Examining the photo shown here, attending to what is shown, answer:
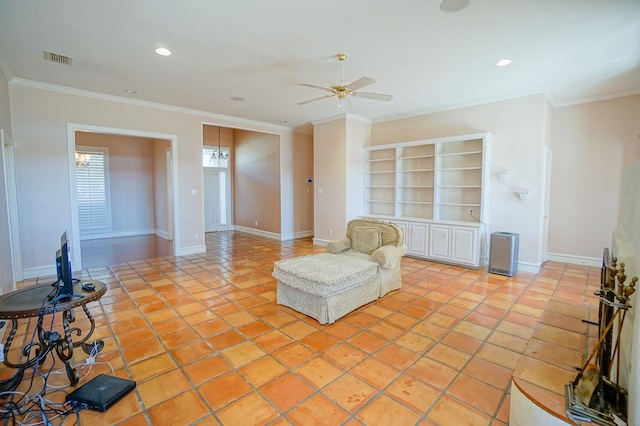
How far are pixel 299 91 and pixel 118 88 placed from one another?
2.90 metres

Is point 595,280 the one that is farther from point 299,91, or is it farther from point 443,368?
point 299,91

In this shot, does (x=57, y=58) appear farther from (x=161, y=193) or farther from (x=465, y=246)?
(x=465, y=246)

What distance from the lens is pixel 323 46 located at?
10.7 ft

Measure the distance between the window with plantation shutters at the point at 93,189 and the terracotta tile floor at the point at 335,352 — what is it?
4.04m

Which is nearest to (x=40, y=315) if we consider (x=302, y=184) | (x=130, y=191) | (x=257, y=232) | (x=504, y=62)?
(x=504, y=62)

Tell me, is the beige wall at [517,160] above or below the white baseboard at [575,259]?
above

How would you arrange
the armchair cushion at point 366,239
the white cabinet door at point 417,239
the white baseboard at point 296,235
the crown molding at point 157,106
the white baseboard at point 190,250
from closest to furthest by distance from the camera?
1. the armchair cushion at point 366,239
2. the crown molding at point 157,106
3. the white cabinet door at point 417,239
4. the white baseboard at point 190,250
5. the white baseboard at point 296,235

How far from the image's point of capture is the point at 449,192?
5.75 metres

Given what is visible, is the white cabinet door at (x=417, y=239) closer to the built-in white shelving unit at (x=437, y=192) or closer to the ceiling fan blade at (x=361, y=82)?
the built-in white shelving unit at (x=437, y=192)

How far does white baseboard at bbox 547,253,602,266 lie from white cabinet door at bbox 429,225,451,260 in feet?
6.61

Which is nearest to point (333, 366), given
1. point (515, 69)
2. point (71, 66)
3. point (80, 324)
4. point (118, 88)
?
point (80, 324)

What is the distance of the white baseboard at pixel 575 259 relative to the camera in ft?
16.8

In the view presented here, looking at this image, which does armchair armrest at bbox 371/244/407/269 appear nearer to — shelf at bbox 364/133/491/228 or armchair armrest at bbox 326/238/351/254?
armchair armrest at bbox 326/238/351/254

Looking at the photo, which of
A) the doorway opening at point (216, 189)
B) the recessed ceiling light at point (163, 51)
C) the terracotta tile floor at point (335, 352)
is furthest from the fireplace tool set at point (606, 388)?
the doorway opening at point (216, 189)
